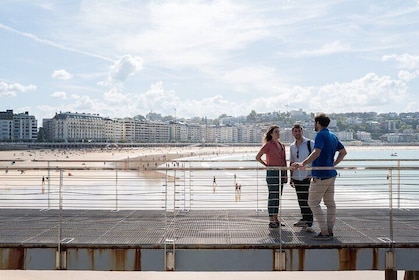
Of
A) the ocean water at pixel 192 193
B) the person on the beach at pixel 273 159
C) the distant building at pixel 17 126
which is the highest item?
the distant building at pixel 17 126

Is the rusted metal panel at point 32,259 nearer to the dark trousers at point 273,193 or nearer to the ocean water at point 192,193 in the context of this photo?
the ocean water at point 192,193

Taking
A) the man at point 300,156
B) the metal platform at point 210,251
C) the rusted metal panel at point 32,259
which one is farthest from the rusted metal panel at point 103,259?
the man at point 300,156

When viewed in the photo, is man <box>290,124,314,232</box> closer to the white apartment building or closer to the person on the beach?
the person on the beach

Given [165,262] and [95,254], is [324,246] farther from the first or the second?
[95,254]

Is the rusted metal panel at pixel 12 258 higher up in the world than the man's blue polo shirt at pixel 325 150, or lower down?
lower down

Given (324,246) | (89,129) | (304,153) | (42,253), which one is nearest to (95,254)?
(42,253)

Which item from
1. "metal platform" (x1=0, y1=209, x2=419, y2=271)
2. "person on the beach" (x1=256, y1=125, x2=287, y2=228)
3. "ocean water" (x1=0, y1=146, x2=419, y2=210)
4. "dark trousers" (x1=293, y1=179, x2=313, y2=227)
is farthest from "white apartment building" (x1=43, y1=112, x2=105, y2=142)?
"metal platform" (x1=0, y1=209, x2=419, y2=271)

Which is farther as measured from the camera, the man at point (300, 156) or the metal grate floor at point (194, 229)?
the man at point (300, 156)

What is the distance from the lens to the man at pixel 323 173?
20.7ft

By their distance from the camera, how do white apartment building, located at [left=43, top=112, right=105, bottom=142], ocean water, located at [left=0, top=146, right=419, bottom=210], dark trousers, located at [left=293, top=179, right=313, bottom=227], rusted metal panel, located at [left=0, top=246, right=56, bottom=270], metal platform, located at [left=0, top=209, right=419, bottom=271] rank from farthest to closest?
white apartment building, located at [left=43, top=112, right=105, bottom=142] → dark trousers, located at [left=293, top=179, right=313, bottom=227] → ocean water, located at [left=0, top=146, right=419, bottom=210] → rusted metal panel, located at [left=0, top=246, right=56, bottom=270] → metal platform, located at [left=0, top=209, right=419, bottom=271]

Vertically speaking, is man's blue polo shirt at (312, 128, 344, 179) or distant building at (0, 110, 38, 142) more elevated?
distant building at (0, 110, 38, 142)

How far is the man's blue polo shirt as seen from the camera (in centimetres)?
631

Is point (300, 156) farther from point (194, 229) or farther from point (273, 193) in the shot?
point (194, 229)

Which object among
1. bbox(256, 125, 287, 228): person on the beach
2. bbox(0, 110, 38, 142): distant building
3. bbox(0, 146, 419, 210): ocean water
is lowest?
bbox(0, 146, 419, 210): ocean water
